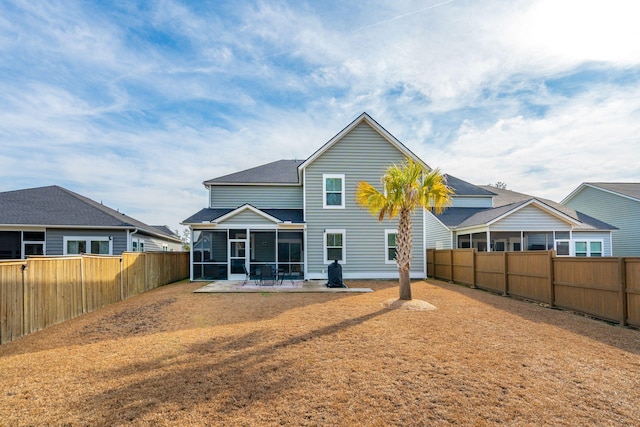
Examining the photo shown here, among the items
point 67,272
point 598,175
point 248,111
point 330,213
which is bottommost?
point 67,272

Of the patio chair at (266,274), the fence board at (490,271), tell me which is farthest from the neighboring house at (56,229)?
the fence board at (490,271)

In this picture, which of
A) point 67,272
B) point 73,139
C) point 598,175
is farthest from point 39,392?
point 598,175

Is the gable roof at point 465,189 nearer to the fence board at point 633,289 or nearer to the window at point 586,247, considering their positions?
the window at point 586,247

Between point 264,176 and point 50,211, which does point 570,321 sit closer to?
point 264,176

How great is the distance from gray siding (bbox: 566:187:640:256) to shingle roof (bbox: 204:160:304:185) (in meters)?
21.0

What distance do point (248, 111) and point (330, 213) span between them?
20.9ft

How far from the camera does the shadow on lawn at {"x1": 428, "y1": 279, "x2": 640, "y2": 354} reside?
21.5ft

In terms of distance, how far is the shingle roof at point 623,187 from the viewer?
76.6ft

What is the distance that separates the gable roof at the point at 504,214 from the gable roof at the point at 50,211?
17872 mm

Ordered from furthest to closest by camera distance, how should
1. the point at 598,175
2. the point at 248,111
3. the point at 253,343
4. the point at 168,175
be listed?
the point at 598,175 → the point at 168,175 → the point at 248,111 → the point at 253,343

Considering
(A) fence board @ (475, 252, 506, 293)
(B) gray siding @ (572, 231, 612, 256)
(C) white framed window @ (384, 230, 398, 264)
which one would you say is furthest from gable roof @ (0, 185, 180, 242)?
(B) gray siding @ (572, 231, 612, 256)

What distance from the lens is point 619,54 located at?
1028cm

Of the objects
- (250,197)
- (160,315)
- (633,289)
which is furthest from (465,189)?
(160,315)

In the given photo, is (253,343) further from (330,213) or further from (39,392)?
(330,213)
